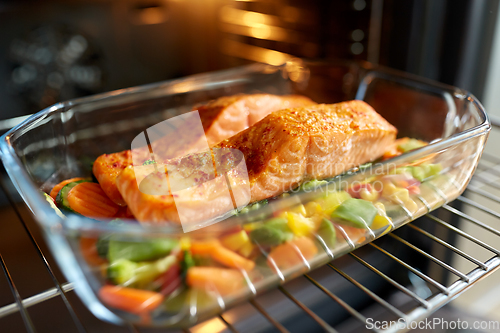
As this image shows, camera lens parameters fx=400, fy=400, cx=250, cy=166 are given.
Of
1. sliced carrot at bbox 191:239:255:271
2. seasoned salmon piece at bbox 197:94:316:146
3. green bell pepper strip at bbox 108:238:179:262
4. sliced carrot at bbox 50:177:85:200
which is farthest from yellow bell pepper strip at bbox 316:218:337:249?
sliced carrot at bbox 50:177:85:200

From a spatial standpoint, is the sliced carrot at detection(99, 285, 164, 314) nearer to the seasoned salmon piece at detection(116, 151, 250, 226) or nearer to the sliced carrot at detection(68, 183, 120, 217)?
the seasoned salmon piece at detection(116, 151, 250, 226)

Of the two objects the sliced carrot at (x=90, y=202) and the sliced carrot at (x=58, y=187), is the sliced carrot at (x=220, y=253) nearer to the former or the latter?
the sliced carrot at (x=90, y=202)

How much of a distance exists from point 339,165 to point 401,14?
1.92ft

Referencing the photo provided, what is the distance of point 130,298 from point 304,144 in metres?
0.46

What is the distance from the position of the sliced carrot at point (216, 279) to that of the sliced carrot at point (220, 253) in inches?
0.5

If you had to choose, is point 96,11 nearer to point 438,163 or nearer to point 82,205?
point 82,205

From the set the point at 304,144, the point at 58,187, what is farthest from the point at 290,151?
the point at 58,187

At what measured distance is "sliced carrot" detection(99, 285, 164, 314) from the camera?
1.90 ft

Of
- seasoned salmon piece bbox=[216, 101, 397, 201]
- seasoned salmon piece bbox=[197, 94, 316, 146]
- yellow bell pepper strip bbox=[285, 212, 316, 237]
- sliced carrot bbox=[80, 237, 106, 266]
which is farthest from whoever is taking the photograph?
seasoned salmon piece bbox=[197, 94, 316, 146]

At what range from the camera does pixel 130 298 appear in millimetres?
581

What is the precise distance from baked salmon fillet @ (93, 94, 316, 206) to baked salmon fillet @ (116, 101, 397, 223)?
0.10 metres

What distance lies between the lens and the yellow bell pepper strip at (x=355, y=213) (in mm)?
725

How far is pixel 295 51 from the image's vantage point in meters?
1.62

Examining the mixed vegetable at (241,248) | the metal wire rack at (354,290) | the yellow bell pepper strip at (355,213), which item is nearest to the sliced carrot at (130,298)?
the mixed vegetable at (241,248)
